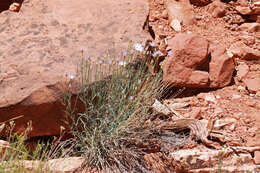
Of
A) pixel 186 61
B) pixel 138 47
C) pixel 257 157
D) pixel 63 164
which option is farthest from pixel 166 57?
pixel 63 164

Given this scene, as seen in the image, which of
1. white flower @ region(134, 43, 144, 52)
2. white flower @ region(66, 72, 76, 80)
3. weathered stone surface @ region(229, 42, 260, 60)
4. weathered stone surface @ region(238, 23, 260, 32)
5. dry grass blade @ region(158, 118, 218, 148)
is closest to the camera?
white flower @ region(66, 72, 76, 80)

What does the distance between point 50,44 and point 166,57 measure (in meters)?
1.35

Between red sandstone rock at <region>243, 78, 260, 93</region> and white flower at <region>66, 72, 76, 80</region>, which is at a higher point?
white flower at <region>66, 72, 76, 80</region>

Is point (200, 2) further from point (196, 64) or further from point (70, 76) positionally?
point (70, 76)

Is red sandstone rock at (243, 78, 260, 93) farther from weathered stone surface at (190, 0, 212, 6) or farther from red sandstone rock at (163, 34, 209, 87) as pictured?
weathered stone surface at (190, 0, 212, 6)

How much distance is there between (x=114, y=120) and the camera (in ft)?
10.6

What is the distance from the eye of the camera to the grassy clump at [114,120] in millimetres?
3193

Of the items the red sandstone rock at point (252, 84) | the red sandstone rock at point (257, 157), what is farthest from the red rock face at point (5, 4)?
the red sandstone rock at point (257, 157)

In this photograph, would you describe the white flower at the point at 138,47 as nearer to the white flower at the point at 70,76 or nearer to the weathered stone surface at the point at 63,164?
the white flower at the point at 70,76

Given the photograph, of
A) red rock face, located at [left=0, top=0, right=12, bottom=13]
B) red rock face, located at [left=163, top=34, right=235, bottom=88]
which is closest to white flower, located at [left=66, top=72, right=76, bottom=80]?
red rock face, located at [left=163, top=34, right=235, bottom=88]

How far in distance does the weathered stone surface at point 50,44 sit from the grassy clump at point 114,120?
7.2 inches

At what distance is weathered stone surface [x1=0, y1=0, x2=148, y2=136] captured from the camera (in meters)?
3.16

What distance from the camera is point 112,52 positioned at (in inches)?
138

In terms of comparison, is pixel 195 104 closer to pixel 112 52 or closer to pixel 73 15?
pixel 112 52
